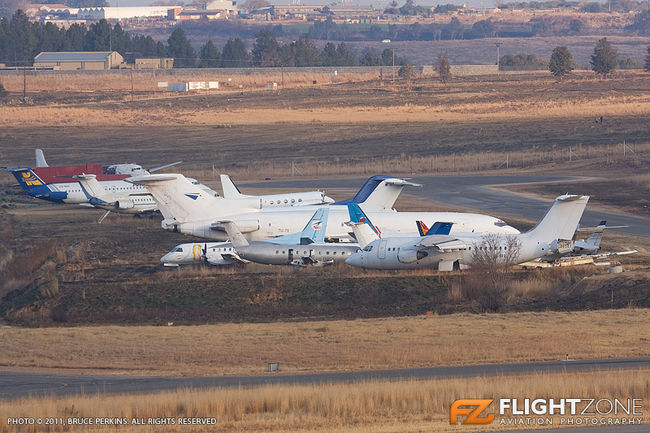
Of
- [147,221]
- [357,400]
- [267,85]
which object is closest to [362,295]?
[357,400]

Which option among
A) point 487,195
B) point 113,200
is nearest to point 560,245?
point 487,195

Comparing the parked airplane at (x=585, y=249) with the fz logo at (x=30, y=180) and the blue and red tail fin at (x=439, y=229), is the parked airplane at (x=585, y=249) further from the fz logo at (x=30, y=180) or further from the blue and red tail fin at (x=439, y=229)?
the fz logo at (x=30, y=180)

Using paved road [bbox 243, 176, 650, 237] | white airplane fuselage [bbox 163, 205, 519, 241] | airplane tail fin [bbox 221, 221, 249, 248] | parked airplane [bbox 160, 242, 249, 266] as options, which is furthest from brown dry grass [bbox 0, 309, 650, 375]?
paved road [bbox 243, 176, 650, 237]

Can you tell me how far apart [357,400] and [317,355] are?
371 inches

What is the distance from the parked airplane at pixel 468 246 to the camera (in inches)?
1965

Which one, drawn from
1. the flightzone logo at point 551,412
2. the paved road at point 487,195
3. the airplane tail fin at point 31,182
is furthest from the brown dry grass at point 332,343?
the airplane tail fin at point 31,182

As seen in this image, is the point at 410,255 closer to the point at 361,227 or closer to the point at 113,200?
the point at 361,227

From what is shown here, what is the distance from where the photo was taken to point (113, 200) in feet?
243

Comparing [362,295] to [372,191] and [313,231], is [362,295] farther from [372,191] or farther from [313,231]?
[372,191]

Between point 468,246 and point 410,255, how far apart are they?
281 centimetres

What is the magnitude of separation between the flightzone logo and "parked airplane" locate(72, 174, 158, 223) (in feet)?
165

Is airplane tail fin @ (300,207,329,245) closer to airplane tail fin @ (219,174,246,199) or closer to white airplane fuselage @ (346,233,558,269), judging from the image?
white airplane fuselage @ (346,233,558,269)

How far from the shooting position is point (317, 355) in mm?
36312

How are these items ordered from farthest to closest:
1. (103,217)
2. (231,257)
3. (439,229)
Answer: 1. (103,217)
2. (231,257)
3. (439,229)
